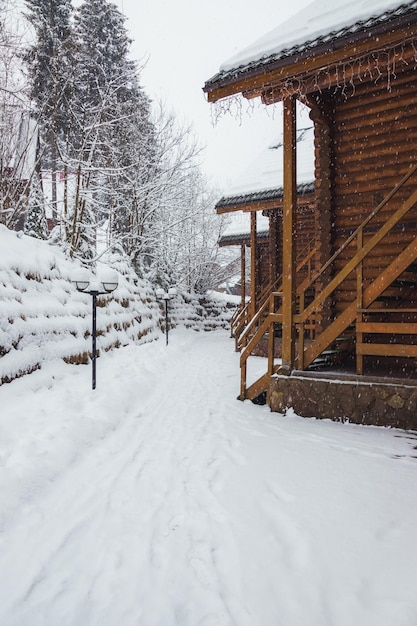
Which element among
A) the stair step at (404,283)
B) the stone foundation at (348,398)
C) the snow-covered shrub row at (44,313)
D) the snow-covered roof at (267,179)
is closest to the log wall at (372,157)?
the stair step at (404,283)

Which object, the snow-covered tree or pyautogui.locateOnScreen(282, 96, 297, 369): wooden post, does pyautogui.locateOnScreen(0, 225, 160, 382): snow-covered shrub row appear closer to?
the snow-covered tree

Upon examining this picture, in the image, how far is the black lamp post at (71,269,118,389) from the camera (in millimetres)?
5754

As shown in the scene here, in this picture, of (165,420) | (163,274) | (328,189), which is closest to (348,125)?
(328,189)

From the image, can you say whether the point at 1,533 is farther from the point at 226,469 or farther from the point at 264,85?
the point at 264,85

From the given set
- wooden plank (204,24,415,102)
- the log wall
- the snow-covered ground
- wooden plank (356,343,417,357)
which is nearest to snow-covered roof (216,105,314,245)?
the log wall

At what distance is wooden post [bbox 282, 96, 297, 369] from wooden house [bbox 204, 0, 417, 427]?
0.04ft

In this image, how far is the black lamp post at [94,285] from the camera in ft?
18.9

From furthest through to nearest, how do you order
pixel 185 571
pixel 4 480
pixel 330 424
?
pixel 330 424 < pixel 4 480 < pixel 185 571

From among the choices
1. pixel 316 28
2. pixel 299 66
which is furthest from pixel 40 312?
pixel 316 28

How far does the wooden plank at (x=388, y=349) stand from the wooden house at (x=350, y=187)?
1 centimetres

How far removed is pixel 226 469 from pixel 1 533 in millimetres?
1713

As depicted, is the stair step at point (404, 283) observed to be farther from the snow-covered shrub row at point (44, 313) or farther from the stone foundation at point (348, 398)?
the snow-covered shrub row at point (44, 313)

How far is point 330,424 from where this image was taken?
15.0 ft

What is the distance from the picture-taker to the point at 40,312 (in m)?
6.07
